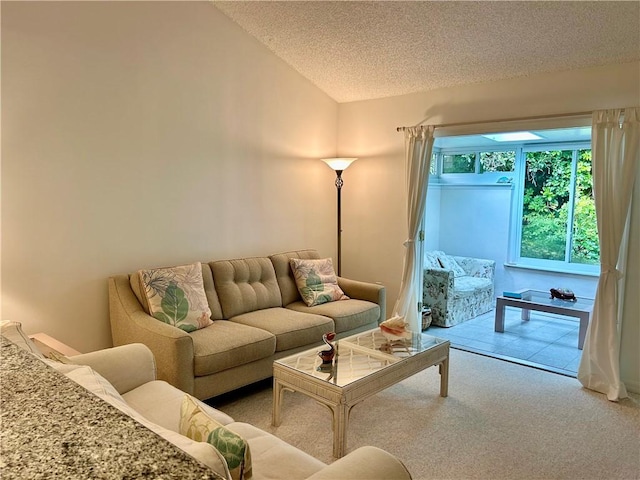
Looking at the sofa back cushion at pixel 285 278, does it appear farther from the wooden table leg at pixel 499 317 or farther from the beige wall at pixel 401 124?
the wooden table leg at pixel 499 317

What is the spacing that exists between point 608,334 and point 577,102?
1.76 meters

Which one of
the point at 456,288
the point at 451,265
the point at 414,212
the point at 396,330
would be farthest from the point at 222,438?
the point at 451,265

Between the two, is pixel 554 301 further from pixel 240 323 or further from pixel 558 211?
pixel 240 323

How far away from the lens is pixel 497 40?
3502 millimetres

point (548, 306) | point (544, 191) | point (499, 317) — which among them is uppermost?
point (544, 191)

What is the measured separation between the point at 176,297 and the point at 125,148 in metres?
1.15

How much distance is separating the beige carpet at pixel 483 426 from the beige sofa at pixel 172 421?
834 millimetres

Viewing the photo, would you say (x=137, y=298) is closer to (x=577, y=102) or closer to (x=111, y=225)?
(x=111, y=225)

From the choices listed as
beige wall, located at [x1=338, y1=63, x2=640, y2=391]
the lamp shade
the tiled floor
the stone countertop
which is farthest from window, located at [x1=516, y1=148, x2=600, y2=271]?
the stone countertop

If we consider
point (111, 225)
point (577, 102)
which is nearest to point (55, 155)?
point (111, 225)

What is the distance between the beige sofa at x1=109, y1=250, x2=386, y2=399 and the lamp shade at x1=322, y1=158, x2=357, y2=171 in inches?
35.0

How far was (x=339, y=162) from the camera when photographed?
15.8 feet

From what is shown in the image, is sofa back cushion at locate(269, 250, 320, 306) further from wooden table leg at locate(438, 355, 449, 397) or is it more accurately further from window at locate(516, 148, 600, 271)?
window at locate(516, 148, 600, 271)

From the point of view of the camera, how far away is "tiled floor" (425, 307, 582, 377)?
14.1 feet
